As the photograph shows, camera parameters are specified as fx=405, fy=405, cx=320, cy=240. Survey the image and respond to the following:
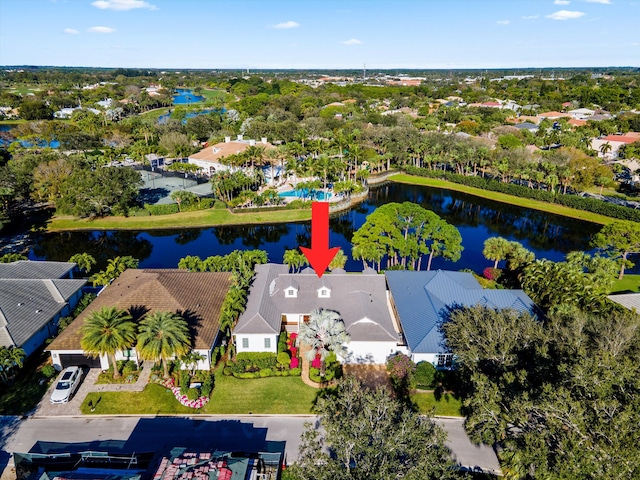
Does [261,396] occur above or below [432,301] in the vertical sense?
below

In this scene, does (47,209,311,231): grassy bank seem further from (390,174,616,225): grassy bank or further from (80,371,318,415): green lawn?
(80,371,318,415): green lawn

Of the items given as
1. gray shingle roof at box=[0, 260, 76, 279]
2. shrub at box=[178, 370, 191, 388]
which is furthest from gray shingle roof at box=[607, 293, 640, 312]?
gray shingle roof at box=[0, 260, 76, 279]

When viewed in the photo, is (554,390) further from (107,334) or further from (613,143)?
(613,143)

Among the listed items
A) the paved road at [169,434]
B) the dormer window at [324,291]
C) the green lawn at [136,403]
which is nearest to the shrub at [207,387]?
the green lawn at [136,403]

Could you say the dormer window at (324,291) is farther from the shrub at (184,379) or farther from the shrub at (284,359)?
the shrub at (184,379)

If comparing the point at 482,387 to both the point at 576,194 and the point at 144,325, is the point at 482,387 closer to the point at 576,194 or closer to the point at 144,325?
the point at 144,325

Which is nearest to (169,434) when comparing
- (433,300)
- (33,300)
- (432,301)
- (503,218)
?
(33,300)

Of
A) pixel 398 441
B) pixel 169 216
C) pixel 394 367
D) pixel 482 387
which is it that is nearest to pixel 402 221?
pixel 394 367
